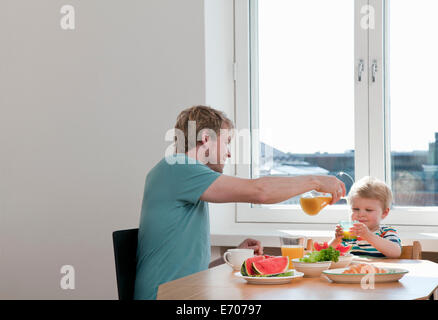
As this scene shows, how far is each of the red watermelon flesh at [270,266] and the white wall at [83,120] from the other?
51.0 inches

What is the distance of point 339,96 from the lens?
109 inches

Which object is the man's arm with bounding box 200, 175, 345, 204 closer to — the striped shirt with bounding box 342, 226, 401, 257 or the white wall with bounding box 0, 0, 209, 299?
the striped shirt with bounding box 342, 226, 401, 257

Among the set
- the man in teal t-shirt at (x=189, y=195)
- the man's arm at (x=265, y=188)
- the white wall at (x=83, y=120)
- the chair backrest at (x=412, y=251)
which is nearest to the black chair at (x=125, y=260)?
the man in teal t-shirt at (x=189, y=195)

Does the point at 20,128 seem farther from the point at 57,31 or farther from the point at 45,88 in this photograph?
the point at 57,31

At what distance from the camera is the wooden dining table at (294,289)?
48.7 inches

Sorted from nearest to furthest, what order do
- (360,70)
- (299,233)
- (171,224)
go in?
(171,224), (299,233), (360,70)

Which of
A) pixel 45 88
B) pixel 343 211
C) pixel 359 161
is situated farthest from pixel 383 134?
pixel 45 88

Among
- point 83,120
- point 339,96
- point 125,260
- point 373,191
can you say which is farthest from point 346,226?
point 83,120

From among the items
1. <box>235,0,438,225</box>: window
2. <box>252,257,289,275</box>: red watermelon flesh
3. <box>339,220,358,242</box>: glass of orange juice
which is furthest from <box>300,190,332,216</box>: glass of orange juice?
<box>235,0,438,225</box>: window

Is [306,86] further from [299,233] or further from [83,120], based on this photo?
[83,120]

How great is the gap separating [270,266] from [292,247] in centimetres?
26

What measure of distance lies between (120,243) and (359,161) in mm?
1371

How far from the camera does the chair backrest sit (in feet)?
6.54

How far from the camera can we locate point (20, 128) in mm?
2871
